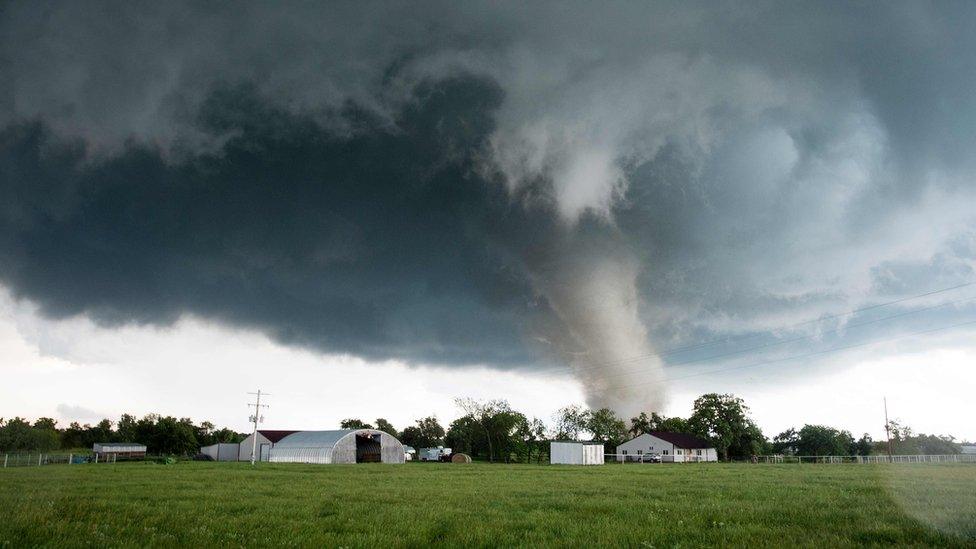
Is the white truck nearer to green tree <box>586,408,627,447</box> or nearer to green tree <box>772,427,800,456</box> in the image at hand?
green tree <box>586,408,627,447</box>

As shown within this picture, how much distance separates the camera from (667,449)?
126m

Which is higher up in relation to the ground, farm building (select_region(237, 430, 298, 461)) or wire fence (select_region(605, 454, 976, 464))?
farm building (select_region(237, 430, 298, 461))

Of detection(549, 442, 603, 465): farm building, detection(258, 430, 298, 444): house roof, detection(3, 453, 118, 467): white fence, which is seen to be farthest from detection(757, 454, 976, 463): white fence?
detection(3, 453, 118, 467): white fence

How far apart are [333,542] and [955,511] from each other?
17808mm

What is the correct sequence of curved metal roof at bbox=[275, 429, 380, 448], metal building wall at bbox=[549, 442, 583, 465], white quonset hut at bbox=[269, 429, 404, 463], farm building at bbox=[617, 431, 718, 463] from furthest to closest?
1. farm building at bbox=[617, 431, 718, 463]
2. metal building wall at bbox=[549, 442, 583, 465]
3. curved metal roof at bbox=[275, 429, 380, 448]
4. white quonset hut at bbox=[269, 429, 404, 463]

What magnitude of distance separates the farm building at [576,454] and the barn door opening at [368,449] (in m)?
30.3

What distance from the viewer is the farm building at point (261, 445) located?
10294cm

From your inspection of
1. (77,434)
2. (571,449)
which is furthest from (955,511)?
(77,434)

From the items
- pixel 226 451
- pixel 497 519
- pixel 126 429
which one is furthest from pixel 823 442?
pixel 126 429

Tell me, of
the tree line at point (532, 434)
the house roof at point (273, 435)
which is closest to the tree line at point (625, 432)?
the tree line at point (532, 434)

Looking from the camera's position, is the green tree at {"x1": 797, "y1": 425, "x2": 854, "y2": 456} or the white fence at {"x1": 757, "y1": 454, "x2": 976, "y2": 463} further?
the green tree at {"x1": 797, "y1": 425, "x2": 854, "y2": 456}

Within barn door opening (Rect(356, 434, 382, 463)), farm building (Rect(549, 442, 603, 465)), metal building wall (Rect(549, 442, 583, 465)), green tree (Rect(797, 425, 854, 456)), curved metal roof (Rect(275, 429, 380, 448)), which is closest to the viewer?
curved metal roof (Rect(275, 429, 380, 448))

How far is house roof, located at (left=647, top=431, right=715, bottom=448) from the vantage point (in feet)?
422

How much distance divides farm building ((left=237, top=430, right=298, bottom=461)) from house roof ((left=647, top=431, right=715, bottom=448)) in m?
79.0
